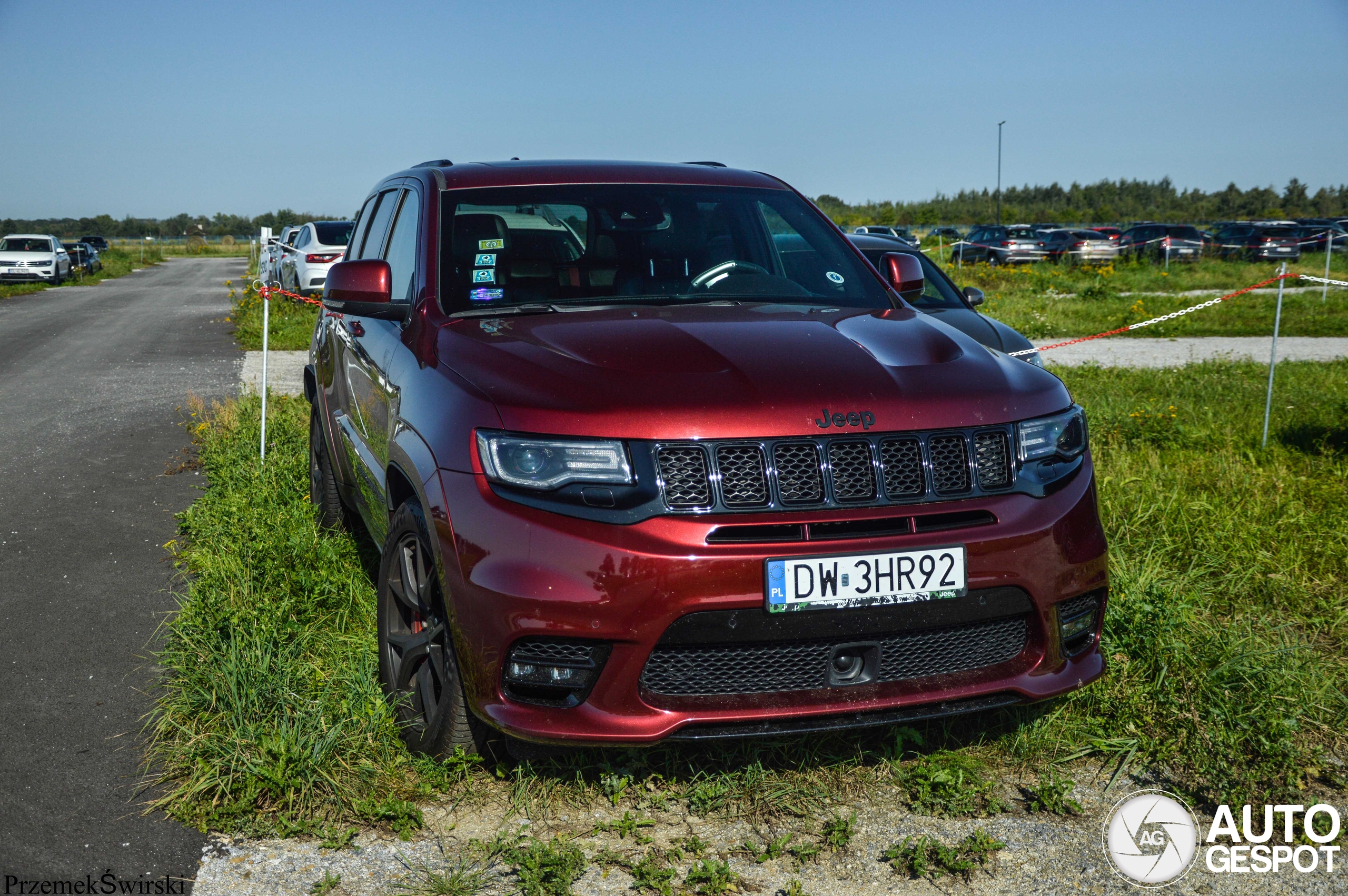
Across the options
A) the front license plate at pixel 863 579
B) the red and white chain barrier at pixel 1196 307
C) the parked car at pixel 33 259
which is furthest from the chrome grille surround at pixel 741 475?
the parked car at pixel 33 259

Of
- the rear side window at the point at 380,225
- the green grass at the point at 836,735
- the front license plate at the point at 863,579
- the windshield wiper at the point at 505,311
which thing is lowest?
the green grass at the point at 836,735

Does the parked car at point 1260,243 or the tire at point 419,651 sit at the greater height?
the parked car at point 1260,243

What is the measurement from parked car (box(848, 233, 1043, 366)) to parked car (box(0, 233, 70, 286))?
3104cm

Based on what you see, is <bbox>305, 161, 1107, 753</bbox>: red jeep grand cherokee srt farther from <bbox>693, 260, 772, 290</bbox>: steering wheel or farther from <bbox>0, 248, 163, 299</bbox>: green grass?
<bbox>0, 248, 163, 299</bbox>: green grass

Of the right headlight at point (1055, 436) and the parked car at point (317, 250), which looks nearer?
the right headlight at point (1055, 436)

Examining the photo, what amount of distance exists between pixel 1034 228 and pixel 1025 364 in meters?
35.8

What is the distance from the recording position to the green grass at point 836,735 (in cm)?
300

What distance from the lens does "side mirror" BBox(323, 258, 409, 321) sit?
11.6 ft

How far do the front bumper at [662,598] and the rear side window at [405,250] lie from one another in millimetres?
1227

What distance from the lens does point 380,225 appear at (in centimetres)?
475

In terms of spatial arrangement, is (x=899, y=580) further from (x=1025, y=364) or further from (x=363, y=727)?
(x=363, y=727)

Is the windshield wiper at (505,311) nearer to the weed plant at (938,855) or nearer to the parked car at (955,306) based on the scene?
the weed plant at (938,855)

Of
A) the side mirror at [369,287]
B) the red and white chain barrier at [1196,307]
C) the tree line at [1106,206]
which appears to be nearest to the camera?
the side mirror at [369,287]

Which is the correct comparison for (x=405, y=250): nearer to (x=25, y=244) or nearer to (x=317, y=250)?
(x=317, y=250)
